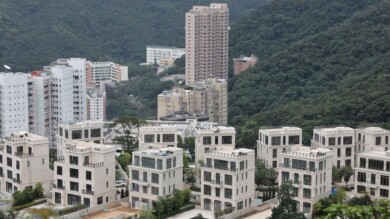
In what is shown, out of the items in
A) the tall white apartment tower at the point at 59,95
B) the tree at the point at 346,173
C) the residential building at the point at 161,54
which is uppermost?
the residential building at the point at 161,54

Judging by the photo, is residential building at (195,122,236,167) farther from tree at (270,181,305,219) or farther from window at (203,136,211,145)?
tree at (270,181,305,219)

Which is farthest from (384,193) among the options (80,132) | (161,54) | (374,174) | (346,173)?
(161,54)

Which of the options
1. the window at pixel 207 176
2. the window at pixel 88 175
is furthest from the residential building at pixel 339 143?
the window at pixel 88 175

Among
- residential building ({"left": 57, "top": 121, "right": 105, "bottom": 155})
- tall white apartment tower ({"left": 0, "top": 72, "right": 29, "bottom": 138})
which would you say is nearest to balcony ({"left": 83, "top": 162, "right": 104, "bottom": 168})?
residential building ({"left": 57, "top": 121, "right": 105, "bottom": 155})

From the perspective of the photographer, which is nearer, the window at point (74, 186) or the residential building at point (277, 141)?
the window at point (74, 186)

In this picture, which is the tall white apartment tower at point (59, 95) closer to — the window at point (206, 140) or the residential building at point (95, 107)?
the residential building at point (95, 107)

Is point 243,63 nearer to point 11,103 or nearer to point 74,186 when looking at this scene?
point 11,103

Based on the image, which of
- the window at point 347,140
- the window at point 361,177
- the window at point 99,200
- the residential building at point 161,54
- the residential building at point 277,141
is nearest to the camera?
the window at point 361,177
